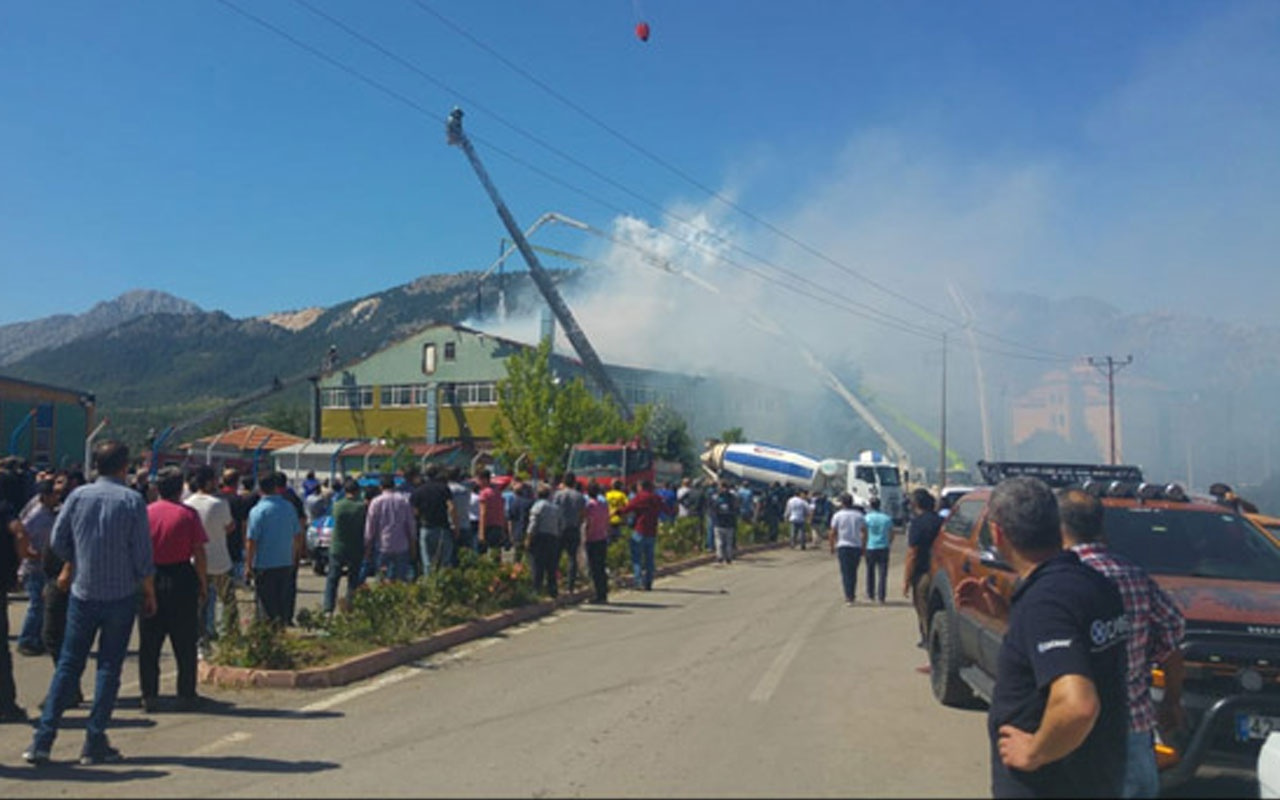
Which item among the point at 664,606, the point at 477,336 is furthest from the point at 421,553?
the point at 477,336

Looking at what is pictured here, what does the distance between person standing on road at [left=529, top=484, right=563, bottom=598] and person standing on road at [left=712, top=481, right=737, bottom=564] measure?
896 centimetres

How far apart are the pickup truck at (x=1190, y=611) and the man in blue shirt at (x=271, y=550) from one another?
592 cm

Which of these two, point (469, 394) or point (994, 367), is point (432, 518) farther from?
point (994, 367)

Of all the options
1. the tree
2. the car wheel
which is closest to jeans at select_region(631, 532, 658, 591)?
the car wheel

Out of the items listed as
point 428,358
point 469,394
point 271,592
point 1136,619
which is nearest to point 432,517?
point 271,592

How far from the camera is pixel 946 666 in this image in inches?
323

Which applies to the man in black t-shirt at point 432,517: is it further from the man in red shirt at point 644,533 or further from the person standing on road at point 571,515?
the man in red shirt at point 644,533

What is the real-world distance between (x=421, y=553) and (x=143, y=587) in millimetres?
7545

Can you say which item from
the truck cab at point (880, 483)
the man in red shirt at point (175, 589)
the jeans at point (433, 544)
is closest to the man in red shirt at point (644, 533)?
the jeans at point (433, 544)

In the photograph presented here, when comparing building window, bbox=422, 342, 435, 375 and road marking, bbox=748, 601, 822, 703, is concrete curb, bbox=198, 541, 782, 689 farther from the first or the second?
building window, bbox=422, 342, 435, 375

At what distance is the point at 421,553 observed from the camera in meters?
14.1

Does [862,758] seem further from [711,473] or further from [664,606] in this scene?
[711,473]

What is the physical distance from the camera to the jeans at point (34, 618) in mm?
10016

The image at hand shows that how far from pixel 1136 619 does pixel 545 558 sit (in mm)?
11002
